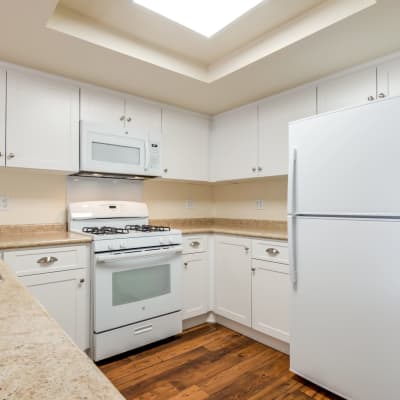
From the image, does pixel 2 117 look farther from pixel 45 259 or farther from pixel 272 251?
pixel 272 251

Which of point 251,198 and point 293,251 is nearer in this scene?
point 293,251

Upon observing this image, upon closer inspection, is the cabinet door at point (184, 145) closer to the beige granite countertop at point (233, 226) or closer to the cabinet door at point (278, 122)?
the beige granite countertop at point (233, 226)

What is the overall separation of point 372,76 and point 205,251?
191cm

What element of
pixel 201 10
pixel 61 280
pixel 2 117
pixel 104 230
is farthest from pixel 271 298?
pixel 2 117

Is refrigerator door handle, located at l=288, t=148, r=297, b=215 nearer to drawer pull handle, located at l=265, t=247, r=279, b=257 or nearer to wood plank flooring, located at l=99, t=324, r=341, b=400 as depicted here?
drawer pull handle, located at l=265, t=247, r=279, b=257

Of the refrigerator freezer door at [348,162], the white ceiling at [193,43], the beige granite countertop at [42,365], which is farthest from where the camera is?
the white ceiling at [193,43]

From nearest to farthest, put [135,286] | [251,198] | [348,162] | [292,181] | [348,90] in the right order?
[348,162] < [292,181] < [348,90] < [135,286] < [251,198]

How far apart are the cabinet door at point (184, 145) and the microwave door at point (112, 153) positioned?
31 centimetres

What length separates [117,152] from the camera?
2.57m

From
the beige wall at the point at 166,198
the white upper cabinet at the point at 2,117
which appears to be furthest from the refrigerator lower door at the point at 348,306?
the white upper cabinet at the point at 2,117

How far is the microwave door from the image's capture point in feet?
7.86

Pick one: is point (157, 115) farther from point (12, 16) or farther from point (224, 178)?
point (12, 16)

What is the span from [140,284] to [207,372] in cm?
77

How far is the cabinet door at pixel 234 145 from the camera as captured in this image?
2.87 metres
